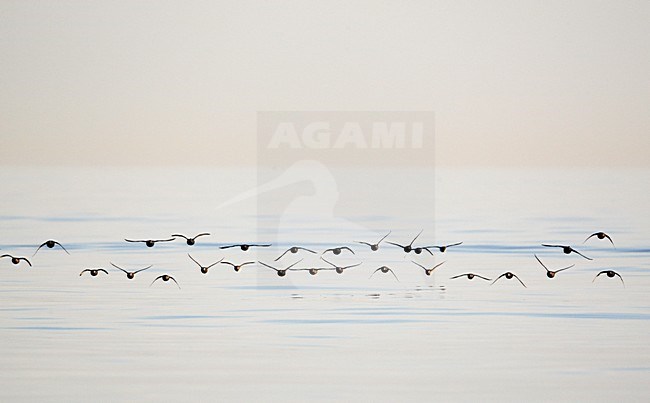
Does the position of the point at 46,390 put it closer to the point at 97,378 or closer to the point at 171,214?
the point at 97,378

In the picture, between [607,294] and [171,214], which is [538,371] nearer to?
[607,294]

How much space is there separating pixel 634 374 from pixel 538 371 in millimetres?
512

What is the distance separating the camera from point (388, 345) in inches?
289

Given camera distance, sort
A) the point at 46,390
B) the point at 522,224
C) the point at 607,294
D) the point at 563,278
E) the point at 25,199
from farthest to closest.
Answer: the point at 25,199 → the point at 522,224 → the point at 563,278 → the point at 607,294 → the point at 46,390

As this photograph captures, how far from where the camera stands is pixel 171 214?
1778cm

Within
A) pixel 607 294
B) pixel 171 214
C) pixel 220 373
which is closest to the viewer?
pixel 220 373

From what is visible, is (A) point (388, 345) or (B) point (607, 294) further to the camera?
(B) point (607, 294)

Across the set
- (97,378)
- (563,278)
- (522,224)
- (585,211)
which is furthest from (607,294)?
(585,211)

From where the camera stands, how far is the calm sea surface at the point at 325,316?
6383 millimetres

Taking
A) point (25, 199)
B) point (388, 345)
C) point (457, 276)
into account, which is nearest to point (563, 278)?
point (457, 276)

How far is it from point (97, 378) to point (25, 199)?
49.8ft

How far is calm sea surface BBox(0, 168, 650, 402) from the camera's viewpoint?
6.38 m

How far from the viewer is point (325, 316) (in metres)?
8.34

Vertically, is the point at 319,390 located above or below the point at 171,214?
below
